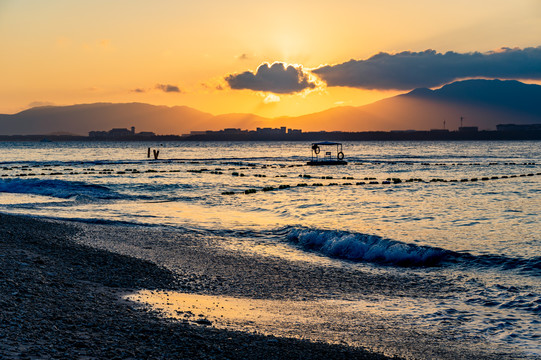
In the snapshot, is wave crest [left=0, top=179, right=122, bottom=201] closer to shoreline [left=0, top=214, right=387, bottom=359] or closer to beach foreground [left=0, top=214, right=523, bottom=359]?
beach foreground [left=0, top=214, right=523, bottom=359]

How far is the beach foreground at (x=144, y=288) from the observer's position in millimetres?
7289

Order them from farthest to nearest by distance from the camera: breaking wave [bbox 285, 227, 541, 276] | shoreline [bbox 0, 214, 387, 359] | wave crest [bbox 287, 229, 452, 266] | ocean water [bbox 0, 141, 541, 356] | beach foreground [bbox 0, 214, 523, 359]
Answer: wave crest [bbox 287, 229, 452, 266]
breaking wave [bbox 285, 227, 541, 276]
ocean water [bbox 0, 141, 541, 356]
beach foreground [bbox 0, 214, 523, 359]
shoreline [bbox 0, 214, 387, 359]

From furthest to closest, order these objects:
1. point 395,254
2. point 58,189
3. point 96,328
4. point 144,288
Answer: point 58,189, point 395,254, point 144,288, point 96,328

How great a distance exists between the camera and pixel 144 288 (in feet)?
37.0

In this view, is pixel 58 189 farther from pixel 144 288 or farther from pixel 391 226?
pixel 144 288

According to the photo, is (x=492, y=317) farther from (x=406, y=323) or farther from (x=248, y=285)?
(x=248, y=285)

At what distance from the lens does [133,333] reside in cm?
781

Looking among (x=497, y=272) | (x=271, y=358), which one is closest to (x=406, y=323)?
(x=271, y=358)

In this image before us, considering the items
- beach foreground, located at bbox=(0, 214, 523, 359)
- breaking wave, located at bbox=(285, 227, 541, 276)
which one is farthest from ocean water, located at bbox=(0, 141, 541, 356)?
beach foreground, located at bbox=(0, 214, 523, 359)

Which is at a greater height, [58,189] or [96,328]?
[96,328]

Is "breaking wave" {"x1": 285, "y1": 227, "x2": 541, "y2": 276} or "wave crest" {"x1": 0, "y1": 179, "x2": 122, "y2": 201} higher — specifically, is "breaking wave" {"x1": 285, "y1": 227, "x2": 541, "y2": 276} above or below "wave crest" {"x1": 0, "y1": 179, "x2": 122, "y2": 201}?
below

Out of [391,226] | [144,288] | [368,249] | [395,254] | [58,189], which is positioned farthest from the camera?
[58,189]

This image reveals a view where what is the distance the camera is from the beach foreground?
23.9 feet

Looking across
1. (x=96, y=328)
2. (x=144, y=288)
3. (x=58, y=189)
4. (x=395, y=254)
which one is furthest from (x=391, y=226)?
(x=58, y=189)
